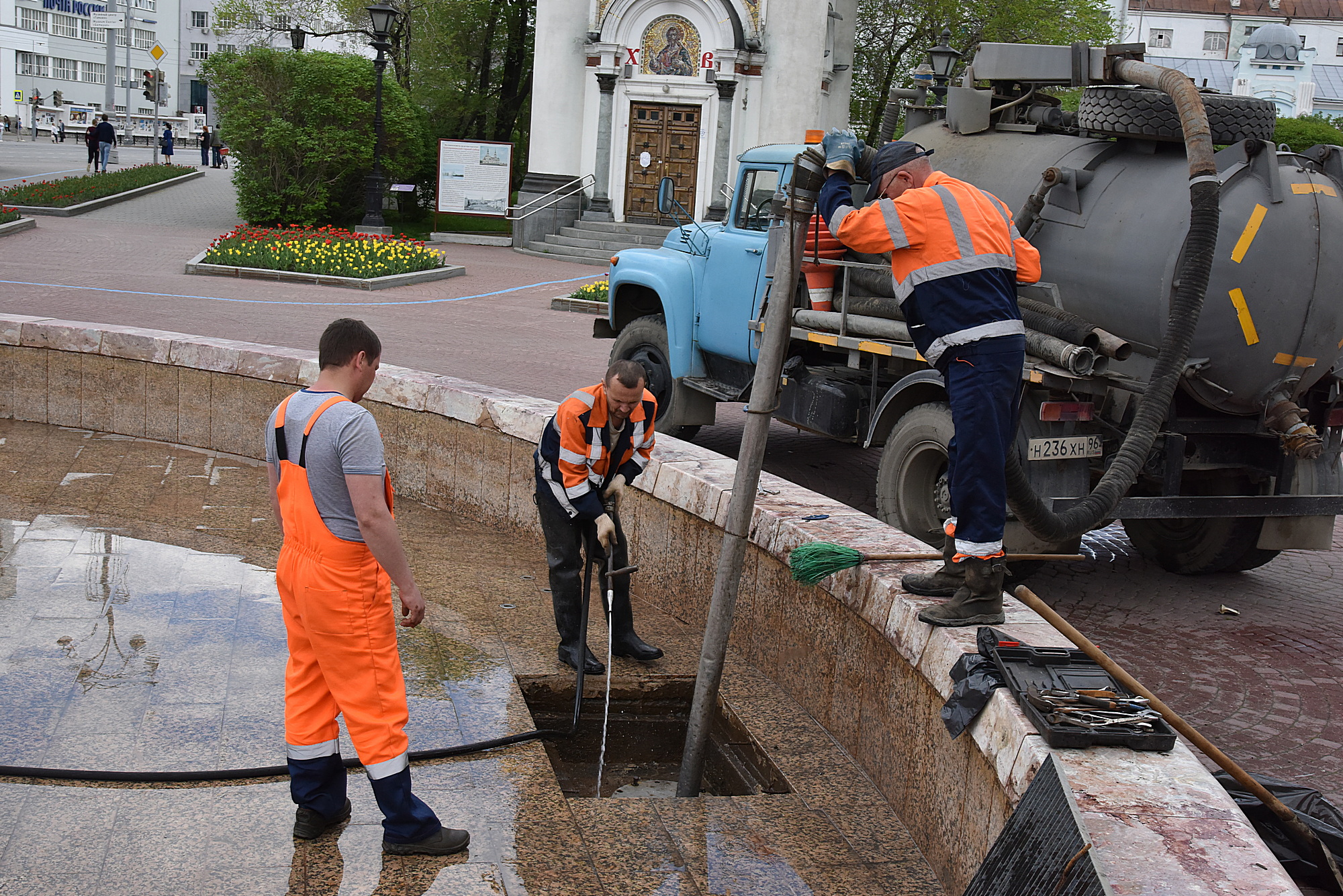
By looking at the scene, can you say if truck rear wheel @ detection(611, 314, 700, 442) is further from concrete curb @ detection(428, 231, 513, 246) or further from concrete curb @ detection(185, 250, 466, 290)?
concrete curb @ detection(428, 231, 513, 246)

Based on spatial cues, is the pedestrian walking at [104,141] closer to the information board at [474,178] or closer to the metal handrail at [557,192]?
the information board at [474,178]

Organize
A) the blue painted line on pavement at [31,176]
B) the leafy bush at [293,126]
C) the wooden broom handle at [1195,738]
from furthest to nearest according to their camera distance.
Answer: the blue painted line on pavement at [31,176], the leafy bush at [293,126], the wooden broom handle at [1195,738]

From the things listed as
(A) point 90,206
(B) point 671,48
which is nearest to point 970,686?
(B) point 671,48

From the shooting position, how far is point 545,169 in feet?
97.2

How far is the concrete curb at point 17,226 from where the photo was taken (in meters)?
21.7

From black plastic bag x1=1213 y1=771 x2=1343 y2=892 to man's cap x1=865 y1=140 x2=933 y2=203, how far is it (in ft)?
7.84

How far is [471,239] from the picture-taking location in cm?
2894

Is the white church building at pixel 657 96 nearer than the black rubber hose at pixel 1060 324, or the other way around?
the black rubber hose at pixel 1060 324

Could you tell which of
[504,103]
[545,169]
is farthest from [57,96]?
[545,169]

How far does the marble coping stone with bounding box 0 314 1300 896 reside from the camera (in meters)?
2.67

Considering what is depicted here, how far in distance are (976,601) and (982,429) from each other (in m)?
0.60

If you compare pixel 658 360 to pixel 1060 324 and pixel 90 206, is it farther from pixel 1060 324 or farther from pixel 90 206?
pixel 90 206

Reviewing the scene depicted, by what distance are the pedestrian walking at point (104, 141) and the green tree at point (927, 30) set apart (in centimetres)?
2331

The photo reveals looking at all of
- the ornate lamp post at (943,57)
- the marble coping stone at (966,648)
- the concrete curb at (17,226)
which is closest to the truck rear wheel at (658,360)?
the marble coping stone at (966,648)
